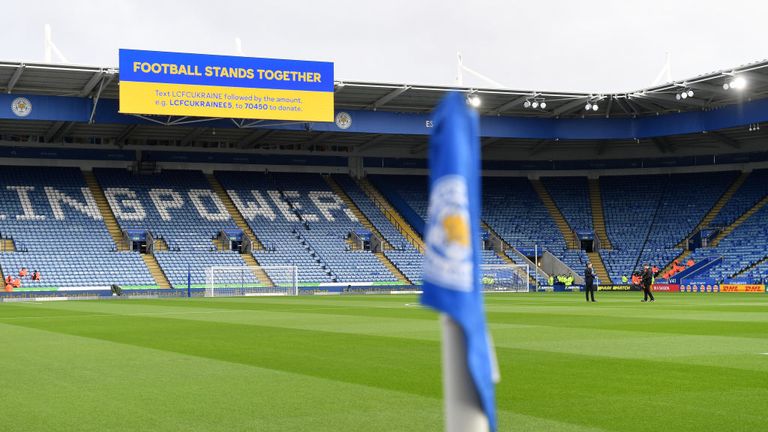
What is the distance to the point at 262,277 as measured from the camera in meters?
54.0

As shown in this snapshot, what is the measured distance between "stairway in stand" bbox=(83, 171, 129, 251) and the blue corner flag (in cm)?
5463

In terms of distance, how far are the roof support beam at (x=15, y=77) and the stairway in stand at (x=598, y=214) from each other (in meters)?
38.6

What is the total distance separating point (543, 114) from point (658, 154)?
482 inches

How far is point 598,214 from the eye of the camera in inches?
2618

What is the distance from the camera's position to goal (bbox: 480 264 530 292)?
5697cm

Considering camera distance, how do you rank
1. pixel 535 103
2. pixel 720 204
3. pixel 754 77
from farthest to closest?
pixel 720 204
pixel 535 103
pixel 754 77

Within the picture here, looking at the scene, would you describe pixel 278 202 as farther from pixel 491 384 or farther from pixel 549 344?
pixel 491 384

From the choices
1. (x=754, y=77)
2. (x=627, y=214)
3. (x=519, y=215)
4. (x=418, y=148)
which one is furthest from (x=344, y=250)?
(x=754, y=77)

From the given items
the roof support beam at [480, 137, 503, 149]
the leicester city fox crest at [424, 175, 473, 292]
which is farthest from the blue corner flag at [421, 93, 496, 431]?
the roof support beam at [480, 137, 503, 149]

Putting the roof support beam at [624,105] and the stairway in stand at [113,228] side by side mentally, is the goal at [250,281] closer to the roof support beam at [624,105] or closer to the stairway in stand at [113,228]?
the stairway in stand at [113,228]

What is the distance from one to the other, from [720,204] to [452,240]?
63.9 m

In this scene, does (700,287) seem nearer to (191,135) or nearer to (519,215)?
(519,215)

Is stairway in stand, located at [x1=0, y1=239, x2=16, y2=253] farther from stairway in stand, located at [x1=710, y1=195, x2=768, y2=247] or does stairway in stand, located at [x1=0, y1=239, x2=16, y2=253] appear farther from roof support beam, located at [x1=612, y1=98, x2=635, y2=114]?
stairway in stand, located at [x1=710, y1=195, x2=768, y2=247]

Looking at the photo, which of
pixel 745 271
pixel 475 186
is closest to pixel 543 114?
pixel 745 271
